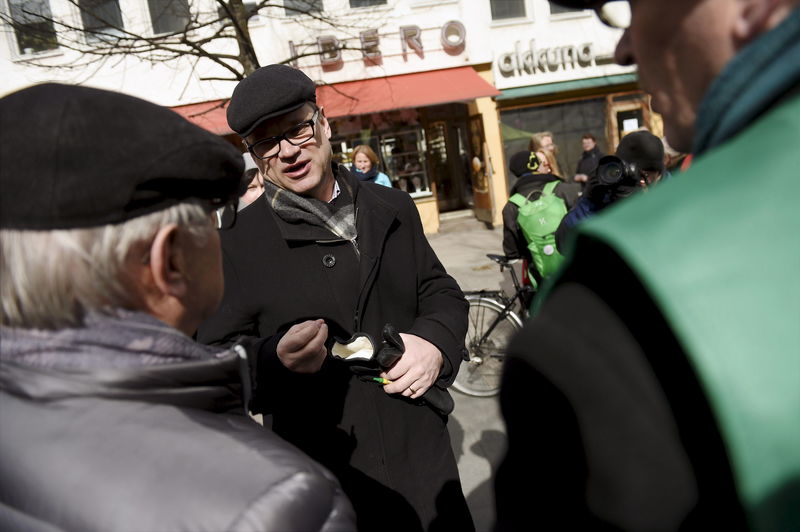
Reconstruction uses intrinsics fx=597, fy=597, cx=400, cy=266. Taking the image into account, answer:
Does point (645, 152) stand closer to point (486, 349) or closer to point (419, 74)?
point (486, 349)

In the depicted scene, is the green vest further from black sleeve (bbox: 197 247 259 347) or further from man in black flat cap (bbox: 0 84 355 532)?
black sleeve (bbox: 197 247 259 347)

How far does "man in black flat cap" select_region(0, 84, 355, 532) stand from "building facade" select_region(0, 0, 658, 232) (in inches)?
436

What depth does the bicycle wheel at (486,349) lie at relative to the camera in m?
4.97

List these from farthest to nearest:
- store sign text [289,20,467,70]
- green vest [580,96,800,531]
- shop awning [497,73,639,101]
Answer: shop awning [497,73,639,101] → store sign text [289,20,467,70] → green vest [580,96,800,531]

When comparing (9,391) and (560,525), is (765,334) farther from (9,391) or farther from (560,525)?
(9,391)

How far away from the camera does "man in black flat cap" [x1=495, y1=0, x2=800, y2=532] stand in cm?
54

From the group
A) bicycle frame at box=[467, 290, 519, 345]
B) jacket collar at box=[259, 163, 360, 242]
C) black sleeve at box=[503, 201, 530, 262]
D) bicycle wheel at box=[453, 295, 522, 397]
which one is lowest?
bicycle wheel at box=[453, 295, 522, 397]

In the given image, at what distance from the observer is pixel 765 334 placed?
0.54 metres

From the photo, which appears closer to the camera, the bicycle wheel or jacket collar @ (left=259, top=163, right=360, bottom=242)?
jacket collar @ (left=259, top=163, right=360, bottom=242)

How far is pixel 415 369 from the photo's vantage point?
6.08 ft

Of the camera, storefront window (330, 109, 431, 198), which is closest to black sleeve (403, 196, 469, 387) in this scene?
the camera

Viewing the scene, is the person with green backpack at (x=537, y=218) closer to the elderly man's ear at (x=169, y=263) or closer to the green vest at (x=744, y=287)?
the elderly man's ear at (x=169, y=263)

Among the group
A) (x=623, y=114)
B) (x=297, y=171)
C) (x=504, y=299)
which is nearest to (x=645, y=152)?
(x=504, y=299)

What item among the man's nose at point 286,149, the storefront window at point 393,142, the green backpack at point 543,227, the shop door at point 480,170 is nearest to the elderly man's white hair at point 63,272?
the man's nose at point 286,149
